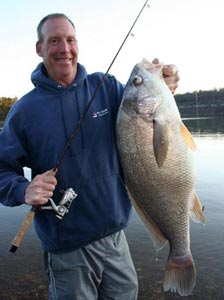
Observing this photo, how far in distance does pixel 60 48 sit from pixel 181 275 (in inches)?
84.7

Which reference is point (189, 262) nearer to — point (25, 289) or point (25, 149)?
point (25, 149)

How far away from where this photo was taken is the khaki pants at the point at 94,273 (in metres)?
3.21

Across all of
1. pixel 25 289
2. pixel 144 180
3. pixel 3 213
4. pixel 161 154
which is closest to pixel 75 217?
pixel 144 180

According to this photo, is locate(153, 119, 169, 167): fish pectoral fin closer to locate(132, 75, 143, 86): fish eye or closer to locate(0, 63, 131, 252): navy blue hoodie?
locate(132, 75, 143, 86): fish eye

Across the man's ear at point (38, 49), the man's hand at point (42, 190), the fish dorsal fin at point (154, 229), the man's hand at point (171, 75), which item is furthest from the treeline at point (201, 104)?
the man's hand at point (42, 190)

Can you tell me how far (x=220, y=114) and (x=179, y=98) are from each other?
415 inches

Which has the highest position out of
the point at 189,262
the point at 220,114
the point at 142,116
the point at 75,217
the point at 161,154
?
the point at 142,116

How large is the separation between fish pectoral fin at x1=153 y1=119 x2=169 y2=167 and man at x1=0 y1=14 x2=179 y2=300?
→ 0.49 metres

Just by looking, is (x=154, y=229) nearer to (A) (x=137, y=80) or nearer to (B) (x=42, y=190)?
(B) (x=42, y=190)

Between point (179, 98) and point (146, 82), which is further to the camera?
point (179, 98)

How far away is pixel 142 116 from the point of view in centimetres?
304

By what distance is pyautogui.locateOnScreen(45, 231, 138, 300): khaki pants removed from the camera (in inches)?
126

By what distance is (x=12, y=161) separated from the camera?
320 centimetres

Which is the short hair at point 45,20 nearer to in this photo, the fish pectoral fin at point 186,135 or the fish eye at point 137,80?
the fish eye at point 137,80
